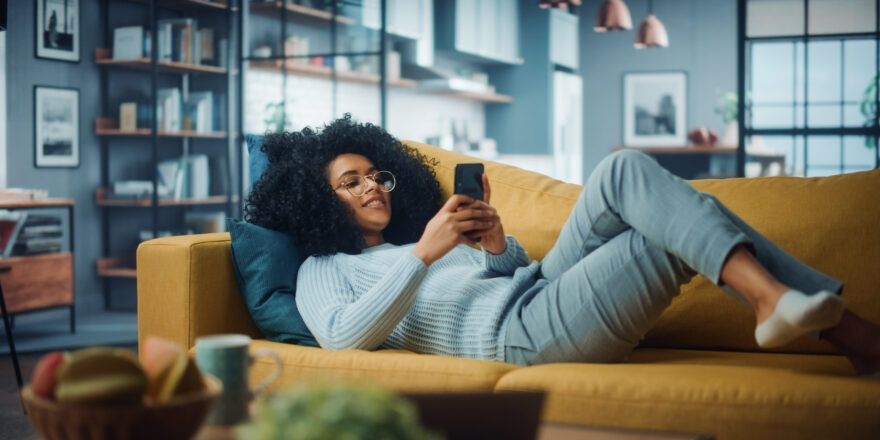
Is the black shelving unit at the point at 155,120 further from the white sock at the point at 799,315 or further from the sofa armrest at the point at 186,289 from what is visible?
the white sock at the point at 799,315

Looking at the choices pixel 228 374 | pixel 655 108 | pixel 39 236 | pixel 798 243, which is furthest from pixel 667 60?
pixel 228 374

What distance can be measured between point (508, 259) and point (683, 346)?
482mm

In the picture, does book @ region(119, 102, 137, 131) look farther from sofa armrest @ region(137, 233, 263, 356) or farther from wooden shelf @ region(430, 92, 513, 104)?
sofa armrest @ region(137, 233, 263, 356)

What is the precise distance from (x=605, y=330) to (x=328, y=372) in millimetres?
562

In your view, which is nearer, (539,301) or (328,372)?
(328,372)

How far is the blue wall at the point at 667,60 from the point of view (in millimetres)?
8734

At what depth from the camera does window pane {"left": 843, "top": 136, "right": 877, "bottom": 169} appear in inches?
169

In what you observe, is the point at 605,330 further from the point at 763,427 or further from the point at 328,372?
the point at 328,372

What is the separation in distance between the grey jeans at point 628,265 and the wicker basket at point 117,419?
0.96 metres

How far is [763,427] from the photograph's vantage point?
1.35m

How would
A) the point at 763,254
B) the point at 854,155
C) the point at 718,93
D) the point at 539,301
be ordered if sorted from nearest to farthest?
the point at 763,254, the point at 539,301, the point at 854,155, the point at 718,93

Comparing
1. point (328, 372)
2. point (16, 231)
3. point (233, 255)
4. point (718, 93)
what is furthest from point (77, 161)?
point (718, 93)

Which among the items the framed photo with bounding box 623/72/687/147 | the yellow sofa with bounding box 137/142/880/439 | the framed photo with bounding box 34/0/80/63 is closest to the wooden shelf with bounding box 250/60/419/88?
the framed photo with bounding box 34/0/80/63

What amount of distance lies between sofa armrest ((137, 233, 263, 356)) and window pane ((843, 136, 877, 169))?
3.65 metres
